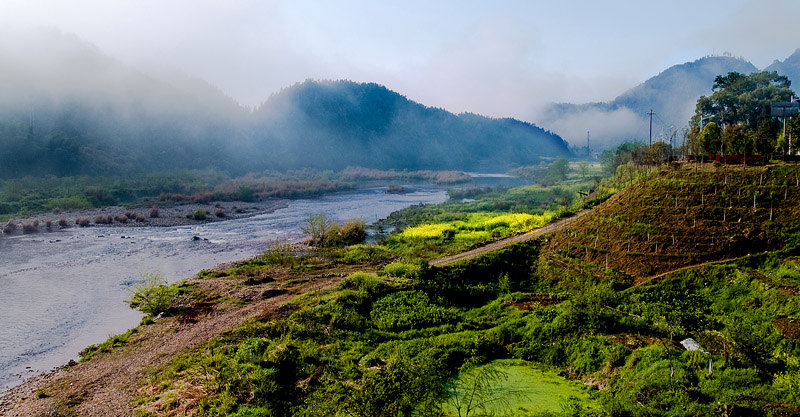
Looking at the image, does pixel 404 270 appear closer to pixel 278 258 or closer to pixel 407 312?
pixel 407 312

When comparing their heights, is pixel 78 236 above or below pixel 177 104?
below

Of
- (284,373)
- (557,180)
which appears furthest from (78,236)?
(557,180)

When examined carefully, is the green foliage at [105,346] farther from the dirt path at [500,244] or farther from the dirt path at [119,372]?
the dirt path at [500,244]

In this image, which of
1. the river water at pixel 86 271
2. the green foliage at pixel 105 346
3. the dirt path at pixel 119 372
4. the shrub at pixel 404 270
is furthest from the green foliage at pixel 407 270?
the river water at pixel 86 271

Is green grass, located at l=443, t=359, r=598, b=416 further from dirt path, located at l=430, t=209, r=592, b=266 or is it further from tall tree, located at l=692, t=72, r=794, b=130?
tall tree, located at l=692, t=72, r=794, b=130

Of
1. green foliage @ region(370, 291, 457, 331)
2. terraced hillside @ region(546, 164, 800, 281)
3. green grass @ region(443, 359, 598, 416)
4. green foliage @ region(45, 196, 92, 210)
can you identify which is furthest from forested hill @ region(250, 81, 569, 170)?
green grass @ region(443, 359, 598, 416)

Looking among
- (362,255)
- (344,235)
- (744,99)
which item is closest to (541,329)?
(362,255)

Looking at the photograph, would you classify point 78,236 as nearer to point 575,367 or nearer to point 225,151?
point 575,367
